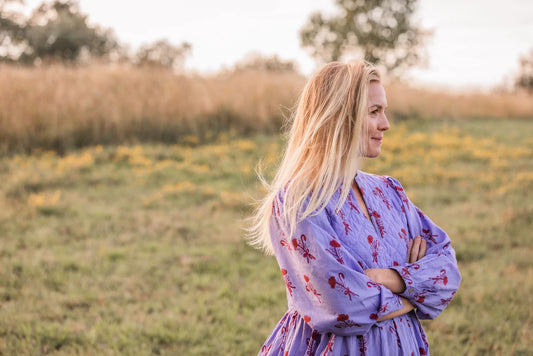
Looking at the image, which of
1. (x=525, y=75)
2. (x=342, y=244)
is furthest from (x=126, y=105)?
(x=525, y=75)

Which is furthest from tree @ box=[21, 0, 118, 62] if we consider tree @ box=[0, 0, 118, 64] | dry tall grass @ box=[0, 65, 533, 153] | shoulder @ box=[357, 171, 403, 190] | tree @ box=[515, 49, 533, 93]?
tree @ box=[515, 49, 533, 93]

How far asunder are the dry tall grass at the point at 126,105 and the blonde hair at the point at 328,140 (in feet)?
26.3

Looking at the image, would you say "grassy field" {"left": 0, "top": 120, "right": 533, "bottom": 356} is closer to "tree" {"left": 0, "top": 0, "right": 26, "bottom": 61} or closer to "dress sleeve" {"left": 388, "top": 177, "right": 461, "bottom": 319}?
"dress sleeve" {"left": 388, "top": 177, "right": 461, "bottom": 319}

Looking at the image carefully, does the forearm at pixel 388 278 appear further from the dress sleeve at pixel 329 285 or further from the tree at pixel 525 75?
the tree at pixel 525 75

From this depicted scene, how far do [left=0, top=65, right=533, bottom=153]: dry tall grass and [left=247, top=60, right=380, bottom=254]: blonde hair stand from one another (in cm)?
802

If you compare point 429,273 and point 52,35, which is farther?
point 52,35

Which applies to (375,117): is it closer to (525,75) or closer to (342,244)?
(342,244)

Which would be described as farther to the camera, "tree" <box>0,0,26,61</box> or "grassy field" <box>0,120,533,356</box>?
"tree" <box>0,0,26,61</box>

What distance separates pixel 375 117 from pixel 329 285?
0.71 m

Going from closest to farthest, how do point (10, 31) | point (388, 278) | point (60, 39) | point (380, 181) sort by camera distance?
point (388, 278) → point (380, 181) → point (10, 31) → point (60, 39)

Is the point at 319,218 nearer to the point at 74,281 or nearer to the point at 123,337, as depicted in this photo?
the point at 123,337

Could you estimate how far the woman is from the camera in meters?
1.68

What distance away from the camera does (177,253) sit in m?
5.27

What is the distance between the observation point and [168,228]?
6.07 metres
